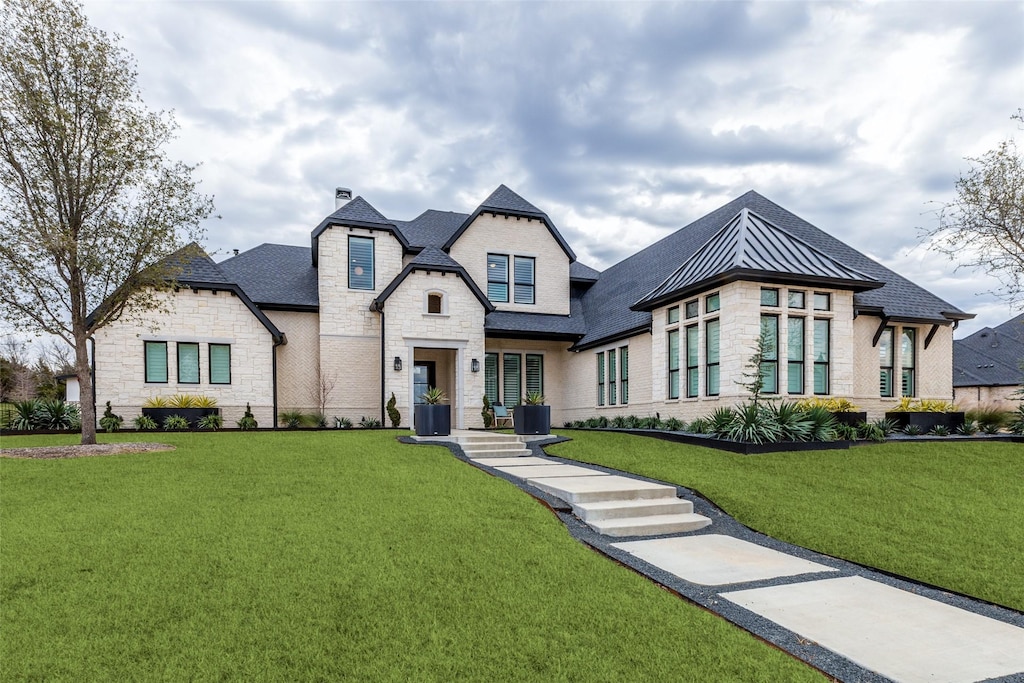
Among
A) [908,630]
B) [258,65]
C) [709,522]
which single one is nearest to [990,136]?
[709,522]

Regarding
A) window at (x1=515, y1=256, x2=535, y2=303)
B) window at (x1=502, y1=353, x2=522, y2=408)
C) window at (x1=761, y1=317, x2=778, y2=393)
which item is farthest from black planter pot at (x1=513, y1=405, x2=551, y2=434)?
window at (x1=515, y1=256, x2=535, y2=303)

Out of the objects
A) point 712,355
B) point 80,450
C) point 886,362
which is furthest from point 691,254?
point 80,450

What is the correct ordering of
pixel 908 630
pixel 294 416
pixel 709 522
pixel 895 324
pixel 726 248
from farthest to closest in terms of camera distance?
pixel 294 416
pixel 895 324
pixel 726 248
pixel 709 522
pixel 908 630

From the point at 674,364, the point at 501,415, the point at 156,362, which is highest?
the point at 156,362

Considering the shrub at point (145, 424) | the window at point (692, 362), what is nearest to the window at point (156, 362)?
the shrub at point (145, 424)

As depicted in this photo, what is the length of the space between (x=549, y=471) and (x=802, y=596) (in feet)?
17.5

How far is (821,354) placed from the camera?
13.8m

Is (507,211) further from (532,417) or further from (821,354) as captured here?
(821,354)

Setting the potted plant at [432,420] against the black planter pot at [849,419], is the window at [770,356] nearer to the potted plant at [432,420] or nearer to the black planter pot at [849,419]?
the black planter pot at [849,419]

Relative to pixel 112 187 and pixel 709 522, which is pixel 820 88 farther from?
pixel 112 187

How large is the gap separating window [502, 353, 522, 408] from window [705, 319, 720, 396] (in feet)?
28.0

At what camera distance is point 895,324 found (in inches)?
602

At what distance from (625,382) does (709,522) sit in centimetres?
1126

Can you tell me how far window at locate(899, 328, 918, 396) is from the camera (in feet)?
51.2
